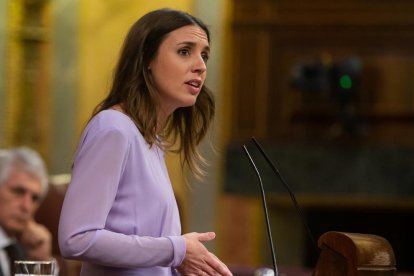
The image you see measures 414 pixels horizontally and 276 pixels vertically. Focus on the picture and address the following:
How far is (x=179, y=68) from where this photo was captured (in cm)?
223

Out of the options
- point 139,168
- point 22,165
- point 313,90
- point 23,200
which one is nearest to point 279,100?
point 313,90

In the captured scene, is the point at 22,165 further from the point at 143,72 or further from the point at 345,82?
the point at 345,82

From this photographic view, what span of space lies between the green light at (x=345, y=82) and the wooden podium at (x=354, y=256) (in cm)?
689

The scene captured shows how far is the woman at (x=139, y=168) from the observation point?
208 cm

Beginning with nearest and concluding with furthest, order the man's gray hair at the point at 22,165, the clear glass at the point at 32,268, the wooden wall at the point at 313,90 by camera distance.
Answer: the clear glass at the point at 32,268, the man's gray hair at the point at 22,165, the wooden wall at the point at 313,90

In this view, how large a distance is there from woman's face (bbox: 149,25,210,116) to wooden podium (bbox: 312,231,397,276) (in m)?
0.37

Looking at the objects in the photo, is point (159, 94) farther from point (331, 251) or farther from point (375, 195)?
point (375, 195)

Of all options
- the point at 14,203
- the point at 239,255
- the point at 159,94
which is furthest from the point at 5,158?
the point at 239,255

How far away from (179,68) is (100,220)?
332 mm

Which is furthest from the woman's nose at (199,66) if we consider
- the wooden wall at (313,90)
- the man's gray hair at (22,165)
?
the wooden wall at (313,90)

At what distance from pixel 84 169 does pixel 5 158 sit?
2.88 m

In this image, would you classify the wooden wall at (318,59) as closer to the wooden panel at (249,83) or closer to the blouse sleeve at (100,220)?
the wooden panel at (249,83)

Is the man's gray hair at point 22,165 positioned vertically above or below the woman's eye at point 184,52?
below

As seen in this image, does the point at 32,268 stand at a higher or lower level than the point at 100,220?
lower
